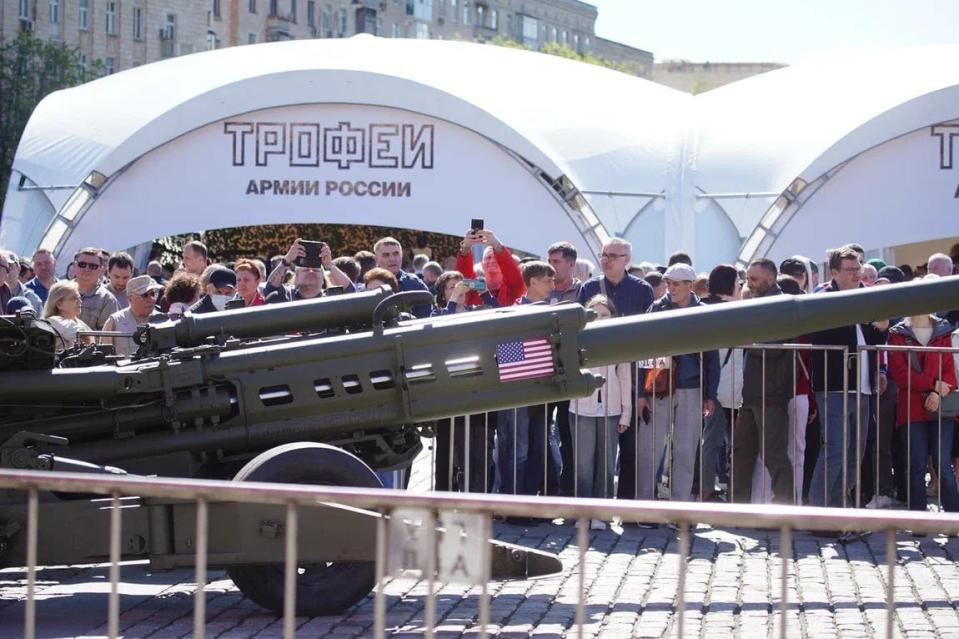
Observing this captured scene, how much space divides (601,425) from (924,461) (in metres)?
2.38

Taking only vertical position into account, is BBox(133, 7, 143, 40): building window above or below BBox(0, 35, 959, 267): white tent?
above

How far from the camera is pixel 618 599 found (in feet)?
27.9

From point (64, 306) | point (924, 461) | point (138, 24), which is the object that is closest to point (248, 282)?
point (64, 306)

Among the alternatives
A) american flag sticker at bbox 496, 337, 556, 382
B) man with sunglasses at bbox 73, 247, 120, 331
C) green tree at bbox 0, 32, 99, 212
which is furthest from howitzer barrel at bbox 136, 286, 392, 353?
green tree at bbox 0, 32, 99, 212

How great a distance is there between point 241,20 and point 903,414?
74.0 m

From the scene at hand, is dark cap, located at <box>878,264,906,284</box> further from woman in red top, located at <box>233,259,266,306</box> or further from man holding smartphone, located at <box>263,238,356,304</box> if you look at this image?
woman in red top, located at <box>233,259,266,306</box>

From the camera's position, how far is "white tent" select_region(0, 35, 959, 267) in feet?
80.3

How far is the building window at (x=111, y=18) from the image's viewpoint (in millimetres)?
72125

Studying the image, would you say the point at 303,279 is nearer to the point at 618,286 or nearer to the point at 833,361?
the point at 618,286

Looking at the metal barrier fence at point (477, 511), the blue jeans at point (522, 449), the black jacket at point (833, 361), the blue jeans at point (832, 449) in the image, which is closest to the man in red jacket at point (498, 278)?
the blue jeans at point (522, 449)

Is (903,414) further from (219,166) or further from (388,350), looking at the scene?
(219,166)

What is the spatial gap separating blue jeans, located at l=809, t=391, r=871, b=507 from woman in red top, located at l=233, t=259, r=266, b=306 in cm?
403

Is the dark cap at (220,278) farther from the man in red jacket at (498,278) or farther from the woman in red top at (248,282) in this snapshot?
the man in red jacket at (498,278)

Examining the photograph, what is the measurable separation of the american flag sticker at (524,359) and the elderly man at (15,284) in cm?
616
